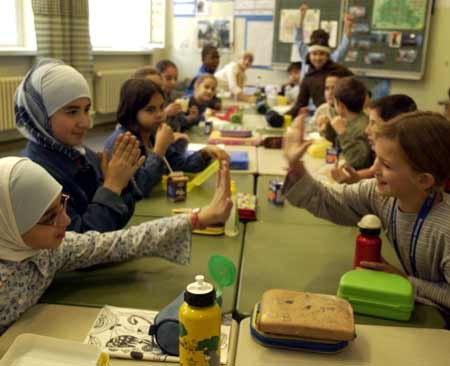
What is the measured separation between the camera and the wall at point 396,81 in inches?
216

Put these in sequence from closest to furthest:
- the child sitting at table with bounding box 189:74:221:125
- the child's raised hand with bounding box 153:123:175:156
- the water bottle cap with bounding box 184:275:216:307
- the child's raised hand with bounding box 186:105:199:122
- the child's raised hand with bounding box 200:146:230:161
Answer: the water bottle cap with bounding box 184:275:216:307
the child's raised hand with bounding box 153:123:175:156
the child's raised hand with bounding box 200:146:230:161
the child's raised hand with bounding box 186:105:199:122
the child sitting at table with bounding box 189:74:221:125

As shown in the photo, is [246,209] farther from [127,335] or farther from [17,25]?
[17,25]

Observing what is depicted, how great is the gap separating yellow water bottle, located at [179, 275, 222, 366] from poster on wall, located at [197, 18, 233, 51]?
5.94 m

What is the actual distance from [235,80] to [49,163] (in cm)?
390

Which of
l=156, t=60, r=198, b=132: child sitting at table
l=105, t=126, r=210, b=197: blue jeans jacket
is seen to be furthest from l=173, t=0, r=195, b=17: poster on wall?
l=105, t=126, r=210, b=197: blue jeans jacket

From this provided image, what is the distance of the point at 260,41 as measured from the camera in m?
6.34

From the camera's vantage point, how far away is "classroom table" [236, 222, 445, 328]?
Answer: 1.20 meters

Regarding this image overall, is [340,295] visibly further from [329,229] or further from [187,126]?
[187,126]

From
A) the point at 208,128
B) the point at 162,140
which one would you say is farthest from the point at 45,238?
the point at 208,128

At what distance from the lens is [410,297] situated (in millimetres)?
1140

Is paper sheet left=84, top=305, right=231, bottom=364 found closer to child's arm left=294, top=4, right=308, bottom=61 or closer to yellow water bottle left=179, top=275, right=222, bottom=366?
yellow water bottle left=179, top=275, right=222, bottom=366

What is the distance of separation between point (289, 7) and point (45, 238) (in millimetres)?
5583

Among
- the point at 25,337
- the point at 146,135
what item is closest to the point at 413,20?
the point at 146,135

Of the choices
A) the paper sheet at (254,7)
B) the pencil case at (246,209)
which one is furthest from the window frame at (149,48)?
the pencil case at (246,209)
